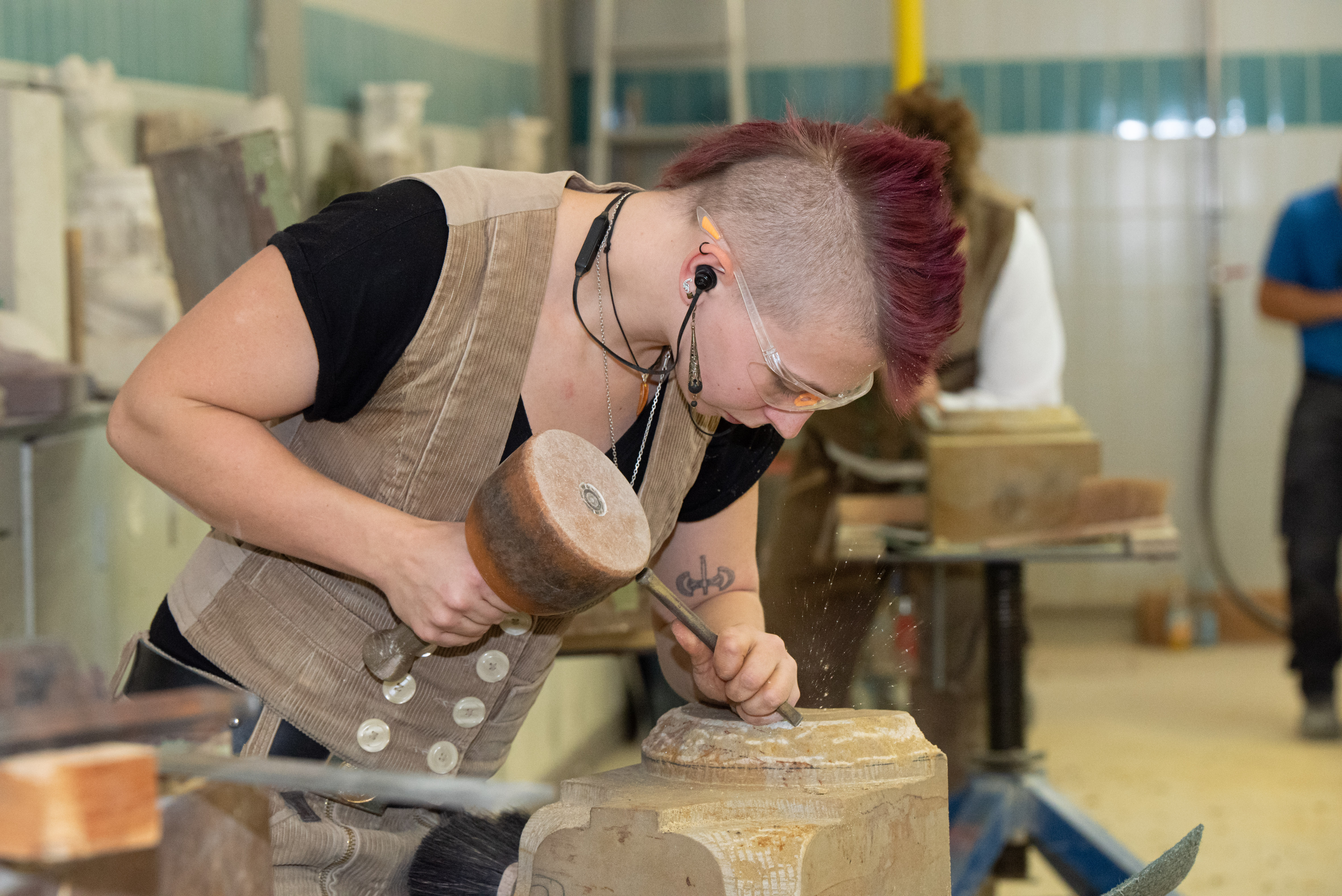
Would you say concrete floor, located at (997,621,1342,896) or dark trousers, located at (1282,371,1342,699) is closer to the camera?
concrete floor, located at (997,621,1342,896)

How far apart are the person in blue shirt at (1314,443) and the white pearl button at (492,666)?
355 cm

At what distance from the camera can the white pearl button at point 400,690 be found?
1155mm

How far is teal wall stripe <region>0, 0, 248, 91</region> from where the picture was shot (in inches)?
97.8

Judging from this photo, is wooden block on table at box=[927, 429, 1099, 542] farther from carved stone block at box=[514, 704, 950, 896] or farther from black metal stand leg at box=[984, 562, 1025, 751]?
carved stone block at box=[514, 704, 950, 896]

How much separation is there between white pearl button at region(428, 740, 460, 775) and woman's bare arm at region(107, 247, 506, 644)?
0.22 m

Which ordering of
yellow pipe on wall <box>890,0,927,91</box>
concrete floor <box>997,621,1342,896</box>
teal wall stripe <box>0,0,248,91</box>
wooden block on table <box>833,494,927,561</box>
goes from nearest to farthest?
teal wall stripe <box>0,0,248,91</box>, wooden block on table <box>833,494,927,561</box>, concrete floor <box>997,621,1342,896</box>, yellow pipe on wall <box>890,0,927,91</box>

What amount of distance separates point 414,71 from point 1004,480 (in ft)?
7.92

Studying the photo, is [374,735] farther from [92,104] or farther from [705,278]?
[92,104]

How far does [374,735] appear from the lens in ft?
3.79

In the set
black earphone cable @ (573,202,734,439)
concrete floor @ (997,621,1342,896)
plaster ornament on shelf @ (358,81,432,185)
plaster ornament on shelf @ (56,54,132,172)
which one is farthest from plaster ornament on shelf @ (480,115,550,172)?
black earphone cable @ (573,202,734,439)

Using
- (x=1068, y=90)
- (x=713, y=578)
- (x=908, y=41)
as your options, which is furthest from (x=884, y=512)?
(x=1068, y=90)

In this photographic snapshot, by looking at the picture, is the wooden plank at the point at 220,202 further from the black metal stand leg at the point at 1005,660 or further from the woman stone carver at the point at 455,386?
the black metal stand leg at the point at 1005,660

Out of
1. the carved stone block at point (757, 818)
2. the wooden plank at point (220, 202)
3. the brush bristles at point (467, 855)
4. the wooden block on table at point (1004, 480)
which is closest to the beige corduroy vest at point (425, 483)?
the brush bristles at point (467, 855)

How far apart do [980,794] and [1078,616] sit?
317 centimetres
